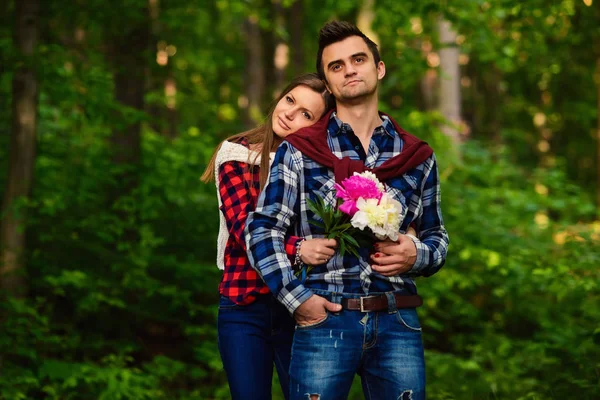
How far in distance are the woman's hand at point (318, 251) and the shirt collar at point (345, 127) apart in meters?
0.53

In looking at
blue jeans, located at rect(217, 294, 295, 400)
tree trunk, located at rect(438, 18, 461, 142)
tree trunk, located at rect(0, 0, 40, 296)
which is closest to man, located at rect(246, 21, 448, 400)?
blue jeans, located at rect(217, 294, 295, 400)

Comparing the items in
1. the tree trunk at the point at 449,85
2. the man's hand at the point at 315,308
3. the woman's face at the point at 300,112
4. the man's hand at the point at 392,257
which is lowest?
the man's hand at the point at 315,308

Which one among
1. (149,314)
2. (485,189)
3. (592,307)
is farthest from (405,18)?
(149,314)

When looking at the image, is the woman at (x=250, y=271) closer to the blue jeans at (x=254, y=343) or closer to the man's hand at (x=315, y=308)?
the blue jeans at (x=254, y=343)

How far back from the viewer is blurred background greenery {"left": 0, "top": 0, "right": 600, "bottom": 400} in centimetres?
622

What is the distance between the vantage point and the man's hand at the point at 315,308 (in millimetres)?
2883

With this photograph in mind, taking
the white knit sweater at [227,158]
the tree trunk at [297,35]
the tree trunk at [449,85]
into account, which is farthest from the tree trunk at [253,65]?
the white knit sweater at [227,158]

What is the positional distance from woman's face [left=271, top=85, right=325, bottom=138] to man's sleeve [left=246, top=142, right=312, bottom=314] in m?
0.47

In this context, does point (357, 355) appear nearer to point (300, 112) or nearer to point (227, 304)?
point (227, 304)

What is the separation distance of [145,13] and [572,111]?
539 inches

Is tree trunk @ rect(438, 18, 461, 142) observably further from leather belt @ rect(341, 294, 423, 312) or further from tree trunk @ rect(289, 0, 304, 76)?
leather belt @ rect(341, 294, 423, 312)

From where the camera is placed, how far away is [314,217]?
9.97ft

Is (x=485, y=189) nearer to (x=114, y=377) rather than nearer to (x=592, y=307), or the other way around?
(x=592, y=307)

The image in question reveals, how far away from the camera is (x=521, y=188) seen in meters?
11.8
